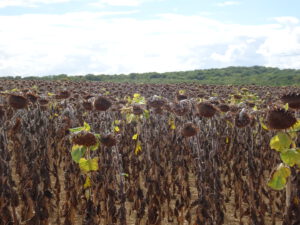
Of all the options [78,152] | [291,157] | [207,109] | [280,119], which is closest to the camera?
[291,157]

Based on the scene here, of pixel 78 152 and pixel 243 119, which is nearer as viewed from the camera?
pixel 78 152

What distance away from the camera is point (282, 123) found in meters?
2.81

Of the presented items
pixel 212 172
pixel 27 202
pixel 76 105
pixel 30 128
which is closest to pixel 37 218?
pixel 27 202

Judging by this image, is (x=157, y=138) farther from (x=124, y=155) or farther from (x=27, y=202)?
(x=27, y=202)

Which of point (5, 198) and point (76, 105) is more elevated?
point (76, 105)

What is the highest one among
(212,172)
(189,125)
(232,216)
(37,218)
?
(189,125)

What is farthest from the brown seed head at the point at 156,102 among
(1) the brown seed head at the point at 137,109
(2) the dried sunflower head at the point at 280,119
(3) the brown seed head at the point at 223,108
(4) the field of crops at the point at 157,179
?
(2) the dried sunflower head at the point at 280,119

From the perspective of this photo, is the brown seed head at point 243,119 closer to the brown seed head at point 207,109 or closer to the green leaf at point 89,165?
the brown seed head at point 207,109

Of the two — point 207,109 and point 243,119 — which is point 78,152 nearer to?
point 207,109

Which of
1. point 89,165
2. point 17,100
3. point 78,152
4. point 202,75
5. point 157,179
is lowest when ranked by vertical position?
point 157,179

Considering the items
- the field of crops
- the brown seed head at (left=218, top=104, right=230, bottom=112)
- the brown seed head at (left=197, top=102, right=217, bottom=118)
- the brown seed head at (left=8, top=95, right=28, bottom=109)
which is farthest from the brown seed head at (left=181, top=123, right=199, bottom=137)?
the brown seed head at (left=8, top=95, right=28, bottom=109)

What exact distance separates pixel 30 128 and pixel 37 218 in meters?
2.86

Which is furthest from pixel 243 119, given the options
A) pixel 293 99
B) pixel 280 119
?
pixel 280 119

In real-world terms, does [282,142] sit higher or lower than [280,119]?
lower
